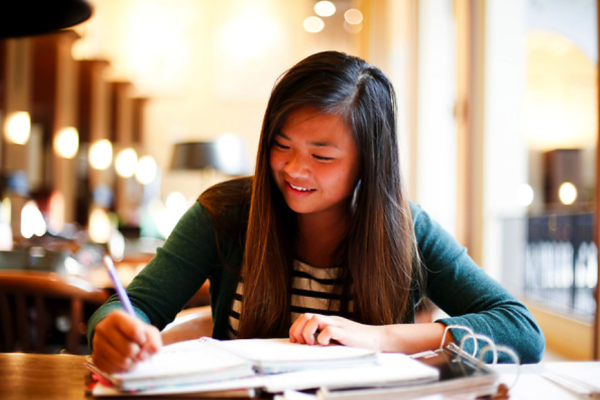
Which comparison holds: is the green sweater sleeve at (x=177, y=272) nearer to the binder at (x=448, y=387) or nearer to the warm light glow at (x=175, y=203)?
the binder at (x=448, y=387)

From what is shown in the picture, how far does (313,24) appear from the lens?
20.9 ft

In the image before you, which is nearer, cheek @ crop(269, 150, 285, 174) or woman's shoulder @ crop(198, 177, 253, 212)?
cheek @ crop(269, 150, 285, 174)

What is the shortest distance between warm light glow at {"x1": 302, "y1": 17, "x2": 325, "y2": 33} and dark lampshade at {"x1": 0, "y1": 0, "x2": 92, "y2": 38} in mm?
5564

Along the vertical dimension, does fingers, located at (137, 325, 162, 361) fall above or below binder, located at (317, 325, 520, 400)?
above

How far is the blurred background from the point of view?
3.00 metres

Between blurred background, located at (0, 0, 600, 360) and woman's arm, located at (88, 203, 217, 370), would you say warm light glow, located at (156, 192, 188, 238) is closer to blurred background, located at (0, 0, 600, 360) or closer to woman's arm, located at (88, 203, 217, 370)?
blurred background, located at (0, 0, 600, 360)

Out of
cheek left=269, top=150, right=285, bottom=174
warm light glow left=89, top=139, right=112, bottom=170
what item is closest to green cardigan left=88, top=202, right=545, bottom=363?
cheek left=269, top=150, right=285, bottom=174

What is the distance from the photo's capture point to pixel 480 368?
2.26 ft

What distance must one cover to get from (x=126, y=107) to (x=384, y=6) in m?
3.41

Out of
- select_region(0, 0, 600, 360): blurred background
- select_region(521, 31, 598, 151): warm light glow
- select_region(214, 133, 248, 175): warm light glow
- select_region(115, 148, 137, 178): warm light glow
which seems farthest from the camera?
select_region(521, 31, 598, 151): warm light glow

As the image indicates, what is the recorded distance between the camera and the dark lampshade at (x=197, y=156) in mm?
3701

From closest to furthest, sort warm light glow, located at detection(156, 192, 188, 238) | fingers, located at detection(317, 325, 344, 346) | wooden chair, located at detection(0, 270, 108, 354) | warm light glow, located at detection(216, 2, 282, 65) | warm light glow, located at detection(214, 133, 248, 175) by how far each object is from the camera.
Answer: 1. fingers, located at detection(317, 325, 344, 346)
2. wooden chair, located at detection(0, 270, 108, 354)
3. warm light glow, located at detection(214, 133, 248, 175)
4. warm light glow, located at detection(156, 192, 188, 238)
5. warm light glow, located at detection(216, 2, 282, 65)

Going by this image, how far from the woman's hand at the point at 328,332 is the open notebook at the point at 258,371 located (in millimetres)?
45

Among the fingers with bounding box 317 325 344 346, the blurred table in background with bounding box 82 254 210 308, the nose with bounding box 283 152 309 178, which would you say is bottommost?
the blurred table in background with bounding box 82 254 210 308
